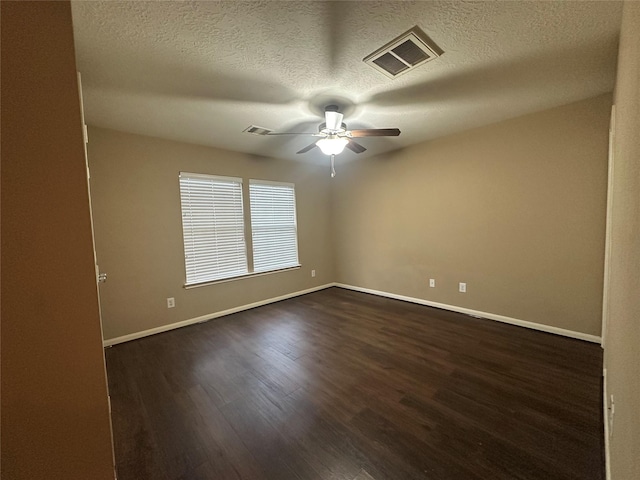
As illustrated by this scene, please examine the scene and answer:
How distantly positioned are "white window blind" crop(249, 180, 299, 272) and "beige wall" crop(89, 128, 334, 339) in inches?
12.0

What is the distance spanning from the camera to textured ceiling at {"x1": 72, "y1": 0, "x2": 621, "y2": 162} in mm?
1333

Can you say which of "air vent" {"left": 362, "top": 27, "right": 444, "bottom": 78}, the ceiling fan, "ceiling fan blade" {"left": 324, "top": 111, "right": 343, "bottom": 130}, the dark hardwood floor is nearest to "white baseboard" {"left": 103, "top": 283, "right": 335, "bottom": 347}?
the dark hardwood floor

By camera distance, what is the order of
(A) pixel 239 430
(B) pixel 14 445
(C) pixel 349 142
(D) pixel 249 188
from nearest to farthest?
(B) pixel 14 445, (A) pixel 239 430, (C) pixel 349 142, (D) pixel 249 188

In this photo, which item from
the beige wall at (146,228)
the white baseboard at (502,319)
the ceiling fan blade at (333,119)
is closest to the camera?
the ceiling fan blade at (333,119)

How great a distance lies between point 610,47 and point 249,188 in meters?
3.78

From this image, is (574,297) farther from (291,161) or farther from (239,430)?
(291,161)

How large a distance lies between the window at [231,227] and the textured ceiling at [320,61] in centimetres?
91

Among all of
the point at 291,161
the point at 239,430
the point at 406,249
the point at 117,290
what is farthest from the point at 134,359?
the point at 406,249

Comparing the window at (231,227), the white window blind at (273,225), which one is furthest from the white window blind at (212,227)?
the white window blind at (273,225)

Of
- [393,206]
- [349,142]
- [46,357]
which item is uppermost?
[349,142]

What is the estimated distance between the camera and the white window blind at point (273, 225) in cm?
393

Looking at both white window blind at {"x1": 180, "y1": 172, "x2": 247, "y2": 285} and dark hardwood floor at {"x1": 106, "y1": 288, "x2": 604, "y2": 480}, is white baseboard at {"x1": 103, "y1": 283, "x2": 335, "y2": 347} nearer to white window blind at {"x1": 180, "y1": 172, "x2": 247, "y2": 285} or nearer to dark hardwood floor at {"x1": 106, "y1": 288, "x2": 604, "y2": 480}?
dark hardwood floor at {"x1": 106, "y1": 288, "x2": 604, "y2": 480}

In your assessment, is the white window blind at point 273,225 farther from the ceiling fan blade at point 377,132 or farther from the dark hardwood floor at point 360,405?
the ceiling fan blade at point 377,132

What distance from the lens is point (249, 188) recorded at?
3.81m
